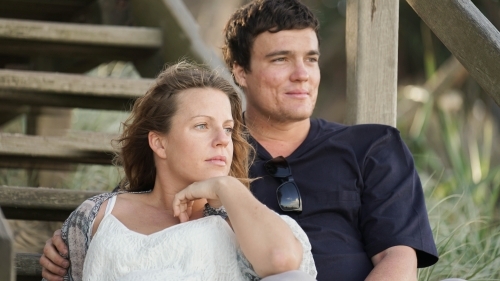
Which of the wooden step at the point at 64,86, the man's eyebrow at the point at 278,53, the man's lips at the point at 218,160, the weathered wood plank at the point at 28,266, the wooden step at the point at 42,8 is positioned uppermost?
the wooden step at the point at 42,8

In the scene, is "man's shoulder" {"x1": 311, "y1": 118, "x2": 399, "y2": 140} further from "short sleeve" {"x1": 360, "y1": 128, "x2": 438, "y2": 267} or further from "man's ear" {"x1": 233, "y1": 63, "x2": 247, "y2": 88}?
"man's ear" {"x1": 233, "y1": 63, "x2": 247, "y2": 88}

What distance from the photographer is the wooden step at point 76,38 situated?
11.8 feet

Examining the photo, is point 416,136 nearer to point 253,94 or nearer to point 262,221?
point 253,94

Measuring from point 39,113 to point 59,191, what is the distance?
1732 millimetres

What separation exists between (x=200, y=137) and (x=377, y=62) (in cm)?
92

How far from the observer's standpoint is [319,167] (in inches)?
108

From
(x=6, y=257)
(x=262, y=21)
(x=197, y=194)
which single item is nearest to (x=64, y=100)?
(x=262, y=21)

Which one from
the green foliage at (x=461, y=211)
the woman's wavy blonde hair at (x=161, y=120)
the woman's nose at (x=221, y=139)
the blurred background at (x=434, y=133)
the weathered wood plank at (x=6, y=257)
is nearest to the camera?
the weathered wood plank at (x=6, y=257)

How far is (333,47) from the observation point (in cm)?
959

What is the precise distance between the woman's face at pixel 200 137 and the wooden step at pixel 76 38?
1277 millimetres

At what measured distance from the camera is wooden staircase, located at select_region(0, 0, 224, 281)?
3.10 meters

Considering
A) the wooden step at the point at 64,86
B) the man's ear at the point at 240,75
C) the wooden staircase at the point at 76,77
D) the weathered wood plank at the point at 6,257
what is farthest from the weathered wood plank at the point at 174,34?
the weathered wood plank at the point at 6,257

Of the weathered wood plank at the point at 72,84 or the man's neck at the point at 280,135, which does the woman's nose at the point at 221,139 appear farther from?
the weathered wood plank at the point at 72,84

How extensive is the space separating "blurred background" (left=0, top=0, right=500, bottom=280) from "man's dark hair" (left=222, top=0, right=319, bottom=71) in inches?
24.4
